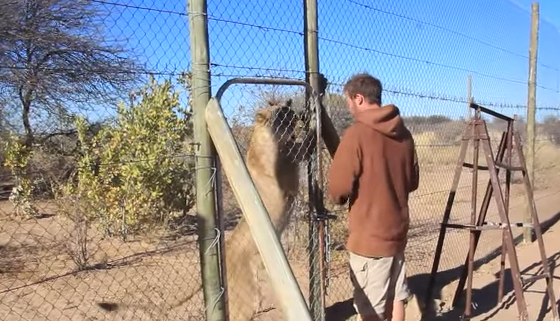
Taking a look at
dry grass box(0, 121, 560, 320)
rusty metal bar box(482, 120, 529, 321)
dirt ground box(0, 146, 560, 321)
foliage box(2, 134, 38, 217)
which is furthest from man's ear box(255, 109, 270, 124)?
foliage box(2, 134, 38, 217)

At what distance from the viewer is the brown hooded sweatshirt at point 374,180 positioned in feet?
11.5

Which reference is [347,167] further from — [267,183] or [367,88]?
[267,183]

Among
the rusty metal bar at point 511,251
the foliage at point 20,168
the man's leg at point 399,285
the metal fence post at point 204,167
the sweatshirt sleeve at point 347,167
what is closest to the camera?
the metal fence post at point 204,167

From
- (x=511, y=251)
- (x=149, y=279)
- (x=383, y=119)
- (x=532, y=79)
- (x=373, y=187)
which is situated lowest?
(x=149, y=279)

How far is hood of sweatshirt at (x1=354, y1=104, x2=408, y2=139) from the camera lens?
11.7 ft

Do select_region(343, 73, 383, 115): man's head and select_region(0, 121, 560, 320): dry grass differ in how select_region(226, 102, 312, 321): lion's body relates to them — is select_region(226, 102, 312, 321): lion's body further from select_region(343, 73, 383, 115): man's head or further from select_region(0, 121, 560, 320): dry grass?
select_region(343, 73, 383, 115): man's head

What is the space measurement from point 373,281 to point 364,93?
3.74 ft

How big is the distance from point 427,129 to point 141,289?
3.89 meters

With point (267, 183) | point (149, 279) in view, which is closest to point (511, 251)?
point (267, 183)

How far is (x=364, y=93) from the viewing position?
12.0ft

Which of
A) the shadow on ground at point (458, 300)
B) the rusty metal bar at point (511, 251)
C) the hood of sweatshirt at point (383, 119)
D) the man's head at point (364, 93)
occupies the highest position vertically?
the man's head at point (364, 93)

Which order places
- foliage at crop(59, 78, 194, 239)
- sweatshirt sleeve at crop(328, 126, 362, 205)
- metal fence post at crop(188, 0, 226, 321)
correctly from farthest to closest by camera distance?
foliage at crop(59, 78, 194, 239) < sweatshirt sleeve at crop(328, 126, 362, 205) < metal fence post at crop(188, 0, 226, 321)

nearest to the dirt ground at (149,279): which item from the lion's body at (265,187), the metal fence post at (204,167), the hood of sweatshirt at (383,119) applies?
the lion's body at (265,187)

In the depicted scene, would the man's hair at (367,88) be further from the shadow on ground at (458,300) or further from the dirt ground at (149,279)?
the shadow on ground at (458,300)
